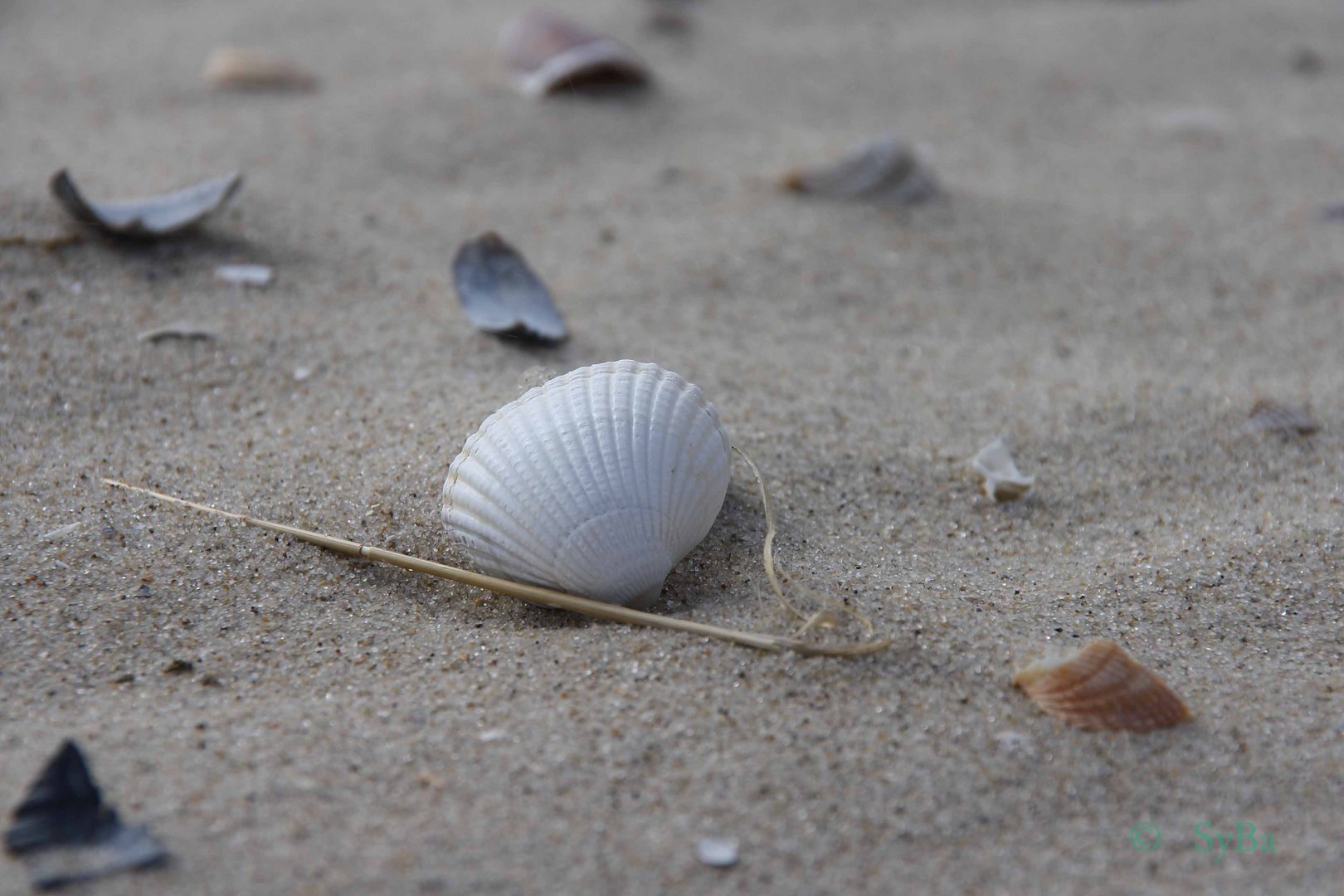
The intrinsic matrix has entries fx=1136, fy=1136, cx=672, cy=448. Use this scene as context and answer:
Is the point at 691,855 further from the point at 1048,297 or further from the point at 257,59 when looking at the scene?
the point at 257,59

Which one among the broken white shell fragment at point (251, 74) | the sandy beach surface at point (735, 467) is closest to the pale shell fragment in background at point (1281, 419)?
the sandy beach surface at point (735, 467)

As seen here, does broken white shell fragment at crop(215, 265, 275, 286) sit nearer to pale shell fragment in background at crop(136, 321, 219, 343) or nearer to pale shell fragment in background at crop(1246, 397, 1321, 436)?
pale shell fragment in background at crop(136, 321, 219, 343)

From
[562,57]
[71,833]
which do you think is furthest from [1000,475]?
[562,57]

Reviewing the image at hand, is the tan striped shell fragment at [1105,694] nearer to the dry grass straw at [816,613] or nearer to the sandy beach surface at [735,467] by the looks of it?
the sandy beach surface at [735,467]

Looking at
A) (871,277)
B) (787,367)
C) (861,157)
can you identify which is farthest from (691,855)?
(861,157)

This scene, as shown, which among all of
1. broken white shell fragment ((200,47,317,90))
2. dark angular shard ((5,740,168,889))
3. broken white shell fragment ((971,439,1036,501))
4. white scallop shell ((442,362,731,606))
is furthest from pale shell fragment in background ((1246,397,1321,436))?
broken white shell fragment ((200,47,317,90))
